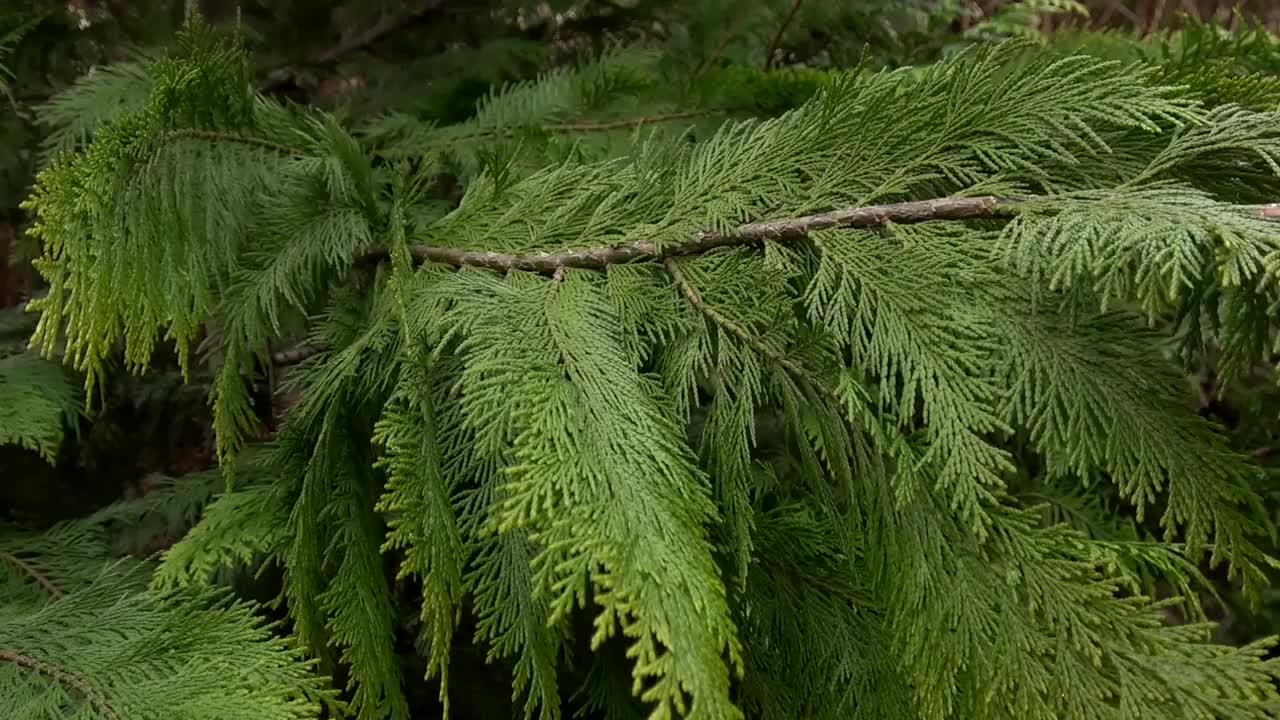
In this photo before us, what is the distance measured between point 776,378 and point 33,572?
4.14ft

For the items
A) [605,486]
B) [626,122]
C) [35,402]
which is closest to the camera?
[605,486]

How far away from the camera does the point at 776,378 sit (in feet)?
2.62

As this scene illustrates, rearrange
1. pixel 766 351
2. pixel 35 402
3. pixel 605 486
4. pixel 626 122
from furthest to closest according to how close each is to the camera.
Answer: pixel 626 122 → pixel 35 402 → pixel 766 351 → pixel 605 486

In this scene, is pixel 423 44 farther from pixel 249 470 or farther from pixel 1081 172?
pixel 1081 172

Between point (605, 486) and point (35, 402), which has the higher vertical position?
point (605, 486)

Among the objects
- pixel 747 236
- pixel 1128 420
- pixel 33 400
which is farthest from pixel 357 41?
pixel 1128 420

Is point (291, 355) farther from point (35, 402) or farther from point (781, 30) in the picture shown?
point (781, 30)

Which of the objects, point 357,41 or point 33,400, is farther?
point 357,41

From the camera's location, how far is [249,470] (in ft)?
3.90

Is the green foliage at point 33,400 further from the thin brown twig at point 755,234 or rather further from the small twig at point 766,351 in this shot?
the small twig at point 766,351

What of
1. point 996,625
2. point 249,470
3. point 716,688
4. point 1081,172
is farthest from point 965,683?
point 249,470

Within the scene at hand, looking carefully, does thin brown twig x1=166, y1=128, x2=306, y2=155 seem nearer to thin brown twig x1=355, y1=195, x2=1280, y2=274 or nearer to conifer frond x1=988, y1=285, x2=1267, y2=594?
thin brown twig x1=355, y1=195, x2=1280, y2=274

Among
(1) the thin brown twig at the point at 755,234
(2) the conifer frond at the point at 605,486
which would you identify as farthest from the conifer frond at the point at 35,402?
(2) the conifer frond at the point at 605,486

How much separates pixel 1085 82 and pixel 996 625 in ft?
1.71
